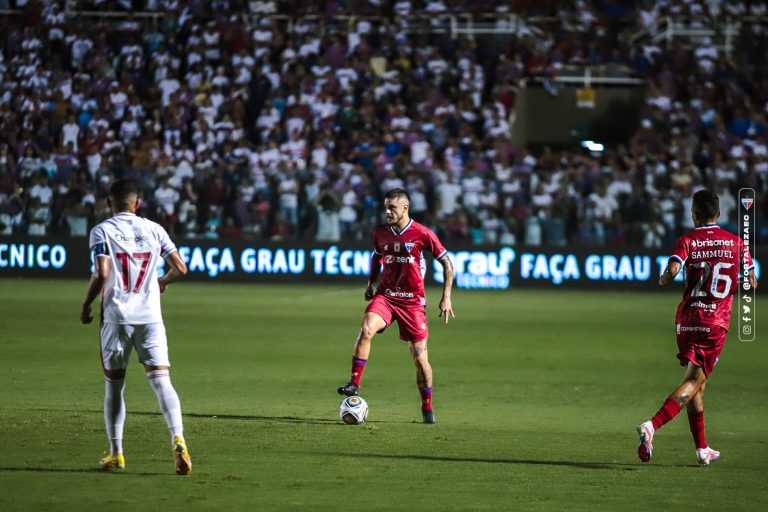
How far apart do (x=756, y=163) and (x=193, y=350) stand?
13276mm

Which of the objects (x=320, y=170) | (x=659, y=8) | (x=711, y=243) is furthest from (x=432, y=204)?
(x=711, y=243)

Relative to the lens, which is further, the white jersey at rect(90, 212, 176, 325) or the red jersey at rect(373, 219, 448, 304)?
the red jersey at rect(373, 219, 448, 304)

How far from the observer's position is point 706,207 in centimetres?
855

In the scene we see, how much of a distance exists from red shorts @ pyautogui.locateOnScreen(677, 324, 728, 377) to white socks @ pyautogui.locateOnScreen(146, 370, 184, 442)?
3.45m

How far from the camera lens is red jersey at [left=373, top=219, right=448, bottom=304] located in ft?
34.6

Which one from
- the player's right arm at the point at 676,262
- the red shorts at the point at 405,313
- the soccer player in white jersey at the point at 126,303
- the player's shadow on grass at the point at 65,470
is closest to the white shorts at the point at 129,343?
the soccer player in white jersey at the point at 126,303

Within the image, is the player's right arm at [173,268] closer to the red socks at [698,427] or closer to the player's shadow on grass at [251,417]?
the player's shadow on grass at [251,417]

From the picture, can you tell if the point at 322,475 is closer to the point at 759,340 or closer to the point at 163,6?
the point at 759,340

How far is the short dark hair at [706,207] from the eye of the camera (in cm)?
855

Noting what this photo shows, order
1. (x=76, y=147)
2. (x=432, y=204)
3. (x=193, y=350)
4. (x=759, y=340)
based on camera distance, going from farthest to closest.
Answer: (x=76, y=147)
(x=432, y=204)
(x=759, y=340)
(x=193, y=350)

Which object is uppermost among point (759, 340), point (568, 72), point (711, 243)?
point (568, 72)

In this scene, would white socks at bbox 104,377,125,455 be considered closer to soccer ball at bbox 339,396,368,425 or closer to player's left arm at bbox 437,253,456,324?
soccer ball at bbox 339,396,368,425

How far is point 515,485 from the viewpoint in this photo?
7703 mm

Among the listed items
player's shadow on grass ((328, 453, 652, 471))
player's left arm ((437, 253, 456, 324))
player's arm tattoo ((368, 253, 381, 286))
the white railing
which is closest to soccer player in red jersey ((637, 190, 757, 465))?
player's shadow on grass ((328, 453, 652, 471))
